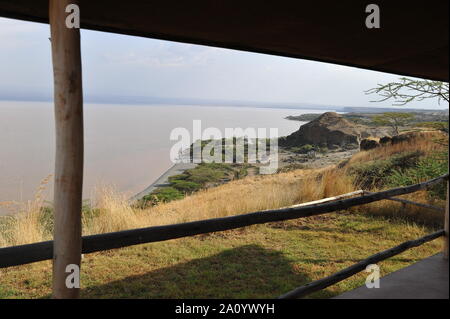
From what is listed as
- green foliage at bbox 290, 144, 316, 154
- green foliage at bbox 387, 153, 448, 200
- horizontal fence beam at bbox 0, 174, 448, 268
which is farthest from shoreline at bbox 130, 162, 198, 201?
horizontal fence beam at bbox 0, 174, 448, 268

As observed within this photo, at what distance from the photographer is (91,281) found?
4.91 meters

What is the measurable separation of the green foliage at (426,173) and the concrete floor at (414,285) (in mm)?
5976

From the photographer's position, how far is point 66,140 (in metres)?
1.57

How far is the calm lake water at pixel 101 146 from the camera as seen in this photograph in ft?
22.9

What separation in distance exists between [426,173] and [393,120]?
9.27m

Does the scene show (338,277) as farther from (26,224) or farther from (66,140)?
(26,224)

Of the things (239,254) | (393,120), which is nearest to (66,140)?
(239,254)

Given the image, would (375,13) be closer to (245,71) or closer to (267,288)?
(267,288)

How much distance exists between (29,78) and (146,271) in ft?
26.3

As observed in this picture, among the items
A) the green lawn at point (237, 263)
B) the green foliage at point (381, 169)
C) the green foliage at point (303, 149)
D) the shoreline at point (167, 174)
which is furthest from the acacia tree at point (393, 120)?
the green lawn at point (237, 263)

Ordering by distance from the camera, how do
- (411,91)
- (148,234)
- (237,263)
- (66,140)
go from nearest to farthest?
1. (66,140)
2. (148,234)
3. (237,263)
4. (411,91)

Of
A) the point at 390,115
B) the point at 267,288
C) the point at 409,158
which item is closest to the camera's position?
the point at 267,288

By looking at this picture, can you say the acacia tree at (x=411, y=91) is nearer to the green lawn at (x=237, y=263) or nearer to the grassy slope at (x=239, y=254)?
the grassy slope at (x=239, y=254)

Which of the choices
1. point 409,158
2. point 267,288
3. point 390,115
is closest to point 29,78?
point 267,288
